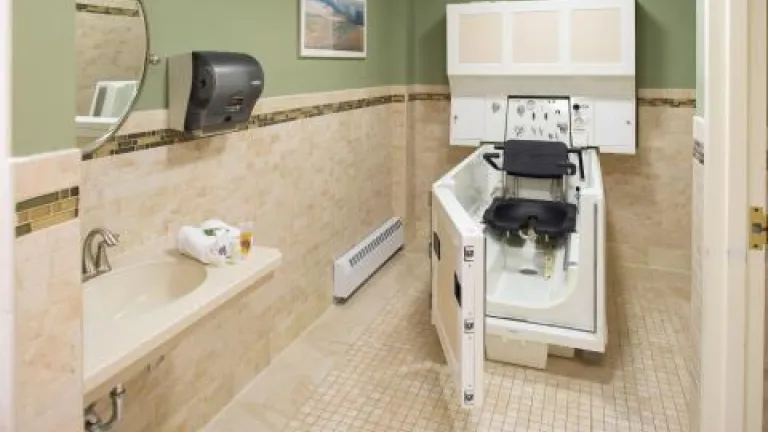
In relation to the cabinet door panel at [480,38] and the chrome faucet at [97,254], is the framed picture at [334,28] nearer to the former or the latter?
the cabinet door panel at [480,38]

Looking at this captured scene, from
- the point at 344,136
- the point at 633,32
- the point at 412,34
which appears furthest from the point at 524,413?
the point at 412,34

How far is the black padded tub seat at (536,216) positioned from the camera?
337cm

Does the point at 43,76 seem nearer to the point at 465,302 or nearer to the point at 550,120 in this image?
the point at 465,302

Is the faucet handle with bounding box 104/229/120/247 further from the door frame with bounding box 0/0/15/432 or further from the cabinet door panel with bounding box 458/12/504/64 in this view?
the cabinet door panel with bounding box 458/12/504/64

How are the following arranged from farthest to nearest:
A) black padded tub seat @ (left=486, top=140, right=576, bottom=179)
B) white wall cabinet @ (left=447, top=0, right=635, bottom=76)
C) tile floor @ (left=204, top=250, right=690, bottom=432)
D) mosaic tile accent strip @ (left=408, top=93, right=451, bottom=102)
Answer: mosaic tile accent strip @ (left=408, top=93, right=451, bottom=102) < white wall cabinet @ (left=447, top=0, right=635, bottom=76) < black padded tub seat @ (left=486, top=140, right=576, bottom=179) < tile floor @ (left=204, top=250, right=690, bottom=432)

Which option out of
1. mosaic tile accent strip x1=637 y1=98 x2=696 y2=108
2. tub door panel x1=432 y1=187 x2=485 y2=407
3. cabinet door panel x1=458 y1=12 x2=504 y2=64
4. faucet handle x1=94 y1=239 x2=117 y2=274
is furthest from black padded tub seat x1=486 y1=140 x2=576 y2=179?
faucet handle x1=94 y1=239 x2=117 y2=274

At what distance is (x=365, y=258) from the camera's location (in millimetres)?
4113

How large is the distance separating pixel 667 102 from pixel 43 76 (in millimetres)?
4003

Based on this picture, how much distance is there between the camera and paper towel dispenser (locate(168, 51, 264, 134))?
2176 mm

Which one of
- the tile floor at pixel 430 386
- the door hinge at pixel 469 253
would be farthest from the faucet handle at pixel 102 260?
the door hinge at pixel 469 253

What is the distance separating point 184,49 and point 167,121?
11.4 inches

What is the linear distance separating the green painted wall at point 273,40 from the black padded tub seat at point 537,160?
3.51 feet

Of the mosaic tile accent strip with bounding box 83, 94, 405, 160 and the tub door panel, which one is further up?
the mosaic tile accent strip with bounding box 83, 94, 405, 160

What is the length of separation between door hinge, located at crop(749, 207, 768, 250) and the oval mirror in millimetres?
1754
